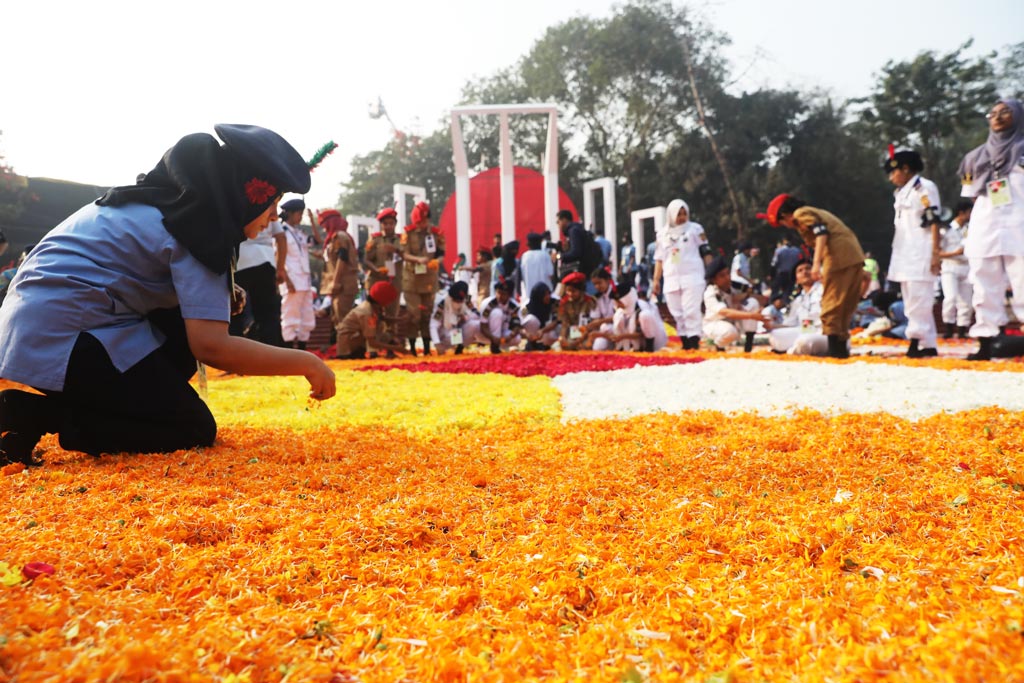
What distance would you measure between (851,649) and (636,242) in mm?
17633

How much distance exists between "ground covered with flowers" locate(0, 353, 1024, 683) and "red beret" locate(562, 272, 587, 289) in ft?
21.2

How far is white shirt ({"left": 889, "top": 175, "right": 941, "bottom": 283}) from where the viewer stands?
646 centimetres

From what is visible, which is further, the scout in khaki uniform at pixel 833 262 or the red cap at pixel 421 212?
the red cap at pixel 421 212

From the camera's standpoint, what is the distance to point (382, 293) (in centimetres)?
870

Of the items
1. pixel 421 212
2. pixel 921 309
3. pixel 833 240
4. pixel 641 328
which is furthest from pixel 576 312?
pixel 921 309

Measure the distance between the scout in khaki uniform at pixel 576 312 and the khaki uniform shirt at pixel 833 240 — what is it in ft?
10.7

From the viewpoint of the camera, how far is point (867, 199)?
2722 centimetres

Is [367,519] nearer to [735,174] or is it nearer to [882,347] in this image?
[882,347]

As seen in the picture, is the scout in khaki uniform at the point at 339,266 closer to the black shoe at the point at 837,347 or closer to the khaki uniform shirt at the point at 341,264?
the khaki uniform shirt at the point at 341,264

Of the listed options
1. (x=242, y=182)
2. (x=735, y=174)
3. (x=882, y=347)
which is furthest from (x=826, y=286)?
(x=735, y=174)

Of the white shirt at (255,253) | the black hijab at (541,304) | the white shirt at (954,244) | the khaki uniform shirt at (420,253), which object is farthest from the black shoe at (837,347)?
the white shirt at (255,253)

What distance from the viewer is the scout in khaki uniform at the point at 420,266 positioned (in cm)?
921

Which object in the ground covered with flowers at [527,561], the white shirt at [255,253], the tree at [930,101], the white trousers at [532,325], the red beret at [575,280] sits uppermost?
the tree at [930,101]

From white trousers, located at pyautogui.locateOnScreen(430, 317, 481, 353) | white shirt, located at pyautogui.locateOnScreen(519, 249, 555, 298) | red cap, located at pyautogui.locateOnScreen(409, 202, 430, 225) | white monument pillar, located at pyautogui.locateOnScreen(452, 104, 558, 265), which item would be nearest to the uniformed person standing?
white shirt, located at pyautogui.locateOnScreen(519, 249, 555, 298)
